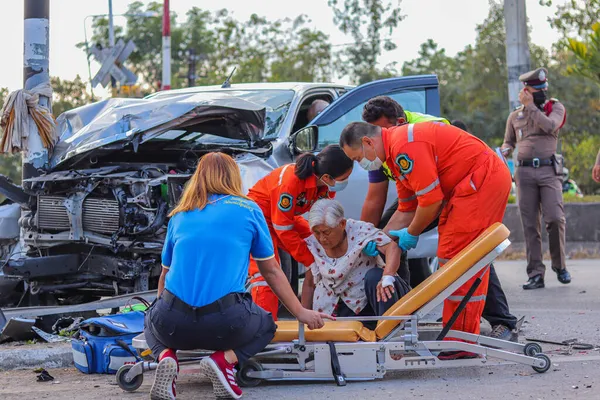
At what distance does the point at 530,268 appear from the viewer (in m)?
9.38

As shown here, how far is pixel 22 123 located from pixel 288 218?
2900 millimetres

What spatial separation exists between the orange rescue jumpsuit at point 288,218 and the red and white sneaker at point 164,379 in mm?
A: 1355

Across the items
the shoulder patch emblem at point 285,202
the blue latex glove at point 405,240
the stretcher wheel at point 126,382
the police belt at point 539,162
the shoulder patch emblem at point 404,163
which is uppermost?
the police belt at point 539,162

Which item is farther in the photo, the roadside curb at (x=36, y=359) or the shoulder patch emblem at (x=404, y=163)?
the roadside curb at (x=36, y=359)

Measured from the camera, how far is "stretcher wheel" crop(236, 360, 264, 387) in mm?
5281

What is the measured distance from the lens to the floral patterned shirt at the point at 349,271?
232 inches

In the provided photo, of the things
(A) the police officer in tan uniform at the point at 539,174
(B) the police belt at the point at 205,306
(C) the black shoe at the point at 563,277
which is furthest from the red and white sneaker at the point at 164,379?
(C) the black shoe at the point at 563,277

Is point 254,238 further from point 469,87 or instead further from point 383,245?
point 469,87

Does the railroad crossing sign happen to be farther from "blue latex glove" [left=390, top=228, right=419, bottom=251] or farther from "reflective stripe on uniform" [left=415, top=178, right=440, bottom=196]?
"reflective stripe on uniform" [left=415, top=178, right=440, bottom=196]

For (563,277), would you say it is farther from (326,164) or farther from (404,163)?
(404,163)

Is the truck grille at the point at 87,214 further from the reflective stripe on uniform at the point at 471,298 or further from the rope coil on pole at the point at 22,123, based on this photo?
the reflective stripe on uniform at the point at 471,298

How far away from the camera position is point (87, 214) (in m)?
7.52

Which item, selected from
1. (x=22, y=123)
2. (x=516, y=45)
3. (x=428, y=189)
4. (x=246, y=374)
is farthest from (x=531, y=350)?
(x=516, y=45)

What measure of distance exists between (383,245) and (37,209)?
125 inches
